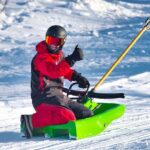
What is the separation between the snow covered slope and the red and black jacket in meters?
0.48

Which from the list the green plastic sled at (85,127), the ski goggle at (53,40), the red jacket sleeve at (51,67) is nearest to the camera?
the green plastic sled at (85,127)

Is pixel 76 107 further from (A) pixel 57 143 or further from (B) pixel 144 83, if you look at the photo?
(B) pixel 144 83

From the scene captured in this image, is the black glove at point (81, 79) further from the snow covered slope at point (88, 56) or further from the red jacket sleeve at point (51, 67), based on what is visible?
the snow covered slope at point (88, 56)

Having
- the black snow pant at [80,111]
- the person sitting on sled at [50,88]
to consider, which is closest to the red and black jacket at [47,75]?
the person sitting on sled at [50,88]

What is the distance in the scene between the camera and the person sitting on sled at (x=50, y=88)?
6.08 metres

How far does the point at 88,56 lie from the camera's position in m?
14.0

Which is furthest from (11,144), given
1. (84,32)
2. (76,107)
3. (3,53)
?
(84,32)

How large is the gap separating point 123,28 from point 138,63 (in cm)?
477

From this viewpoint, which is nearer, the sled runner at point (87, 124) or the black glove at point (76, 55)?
the sled runner at point (87, 124)

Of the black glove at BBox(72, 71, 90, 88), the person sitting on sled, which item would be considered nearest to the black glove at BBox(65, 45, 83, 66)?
the person sitting on sled

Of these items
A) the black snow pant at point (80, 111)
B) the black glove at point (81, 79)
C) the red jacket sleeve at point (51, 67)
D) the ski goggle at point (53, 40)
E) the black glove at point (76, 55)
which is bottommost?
the black snow pant at point (80, 111)

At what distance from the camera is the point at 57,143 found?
5.82 meters

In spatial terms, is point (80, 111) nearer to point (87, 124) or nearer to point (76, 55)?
point (87, 124)

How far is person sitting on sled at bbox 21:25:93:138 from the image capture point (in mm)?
6078
